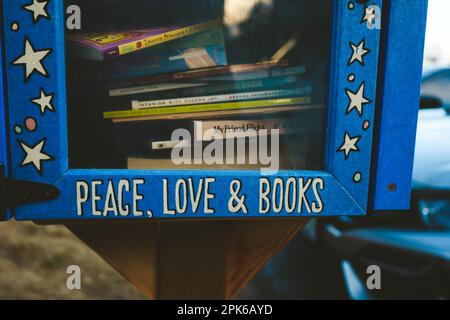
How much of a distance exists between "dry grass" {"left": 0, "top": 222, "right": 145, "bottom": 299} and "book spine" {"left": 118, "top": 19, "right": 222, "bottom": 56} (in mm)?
1811

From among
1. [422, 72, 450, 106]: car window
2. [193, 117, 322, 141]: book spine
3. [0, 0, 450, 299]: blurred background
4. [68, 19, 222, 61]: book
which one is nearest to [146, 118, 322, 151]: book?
[193, 117, 322, 141]: book spine

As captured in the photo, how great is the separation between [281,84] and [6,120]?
2.10 feet

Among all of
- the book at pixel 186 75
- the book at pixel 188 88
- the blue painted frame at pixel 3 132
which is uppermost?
the book at pixel 186 75

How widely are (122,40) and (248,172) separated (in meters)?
0.42

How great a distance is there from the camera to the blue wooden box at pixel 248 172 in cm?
85

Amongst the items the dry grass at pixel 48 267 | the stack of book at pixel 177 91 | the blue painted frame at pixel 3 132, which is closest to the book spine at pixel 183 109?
the stack of book at pixel 177 91

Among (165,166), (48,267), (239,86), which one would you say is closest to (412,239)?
(239,86)

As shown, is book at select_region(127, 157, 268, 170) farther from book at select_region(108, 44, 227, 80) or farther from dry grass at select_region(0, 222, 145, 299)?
dry grass at select_region(0, 222, 145, 299)

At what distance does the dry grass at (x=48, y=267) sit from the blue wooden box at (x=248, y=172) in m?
1.72

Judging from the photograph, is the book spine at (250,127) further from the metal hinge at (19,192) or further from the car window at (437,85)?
the car window at (437,85)

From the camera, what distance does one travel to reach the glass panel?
98 centimetres

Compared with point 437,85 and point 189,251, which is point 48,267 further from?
point 437,85

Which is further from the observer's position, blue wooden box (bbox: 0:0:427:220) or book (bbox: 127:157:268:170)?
book (bbox: 127:157:268:170)
